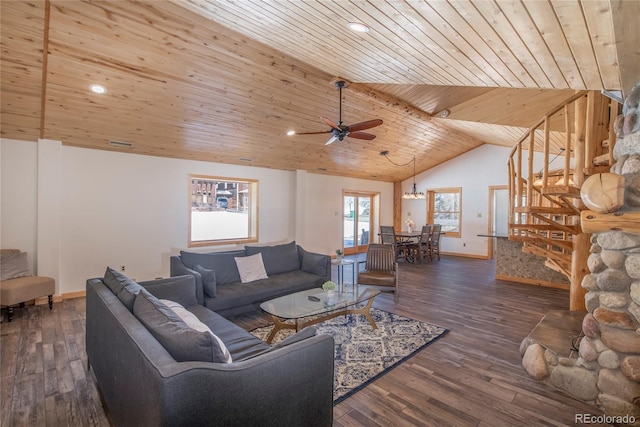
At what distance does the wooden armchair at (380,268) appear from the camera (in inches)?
182

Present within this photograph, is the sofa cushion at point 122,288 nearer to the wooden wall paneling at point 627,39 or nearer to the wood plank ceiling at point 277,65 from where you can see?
the wood plank ceiling at point 277,65

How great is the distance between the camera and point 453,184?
31.3 ft

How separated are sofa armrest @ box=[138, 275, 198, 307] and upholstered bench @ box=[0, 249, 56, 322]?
2.18 m

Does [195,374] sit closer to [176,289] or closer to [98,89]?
[176,289]

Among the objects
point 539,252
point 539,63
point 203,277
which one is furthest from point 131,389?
point 539,252

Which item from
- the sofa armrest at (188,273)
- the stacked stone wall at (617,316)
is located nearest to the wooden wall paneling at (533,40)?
the stacked stone wall at (617,316)

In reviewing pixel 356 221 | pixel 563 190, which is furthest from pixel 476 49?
pixel 356 221

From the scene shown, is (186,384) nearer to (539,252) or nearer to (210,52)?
(210,52)

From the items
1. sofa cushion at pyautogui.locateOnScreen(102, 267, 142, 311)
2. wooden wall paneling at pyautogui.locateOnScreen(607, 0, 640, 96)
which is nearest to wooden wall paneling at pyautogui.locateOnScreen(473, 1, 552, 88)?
wooden wall paneling at pyautogui.locateOnScreen(607, 0, 640, 96)

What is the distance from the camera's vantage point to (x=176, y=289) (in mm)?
3160

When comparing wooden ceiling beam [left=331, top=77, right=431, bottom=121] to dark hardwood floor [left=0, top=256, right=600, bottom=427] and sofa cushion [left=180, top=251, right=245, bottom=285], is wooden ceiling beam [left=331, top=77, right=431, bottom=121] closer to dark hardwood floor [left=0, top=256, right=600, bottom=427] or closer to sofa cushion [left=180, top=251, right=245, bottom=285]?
sofa cushion [left=180, top=251, right=245, bottom=285]

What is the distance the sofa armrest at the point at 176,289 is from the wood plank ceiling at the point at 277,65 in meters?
2.39

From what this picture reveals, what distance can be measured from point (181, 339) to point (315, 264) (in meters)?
3.46

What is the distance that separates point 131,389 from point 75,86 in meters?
3.67
